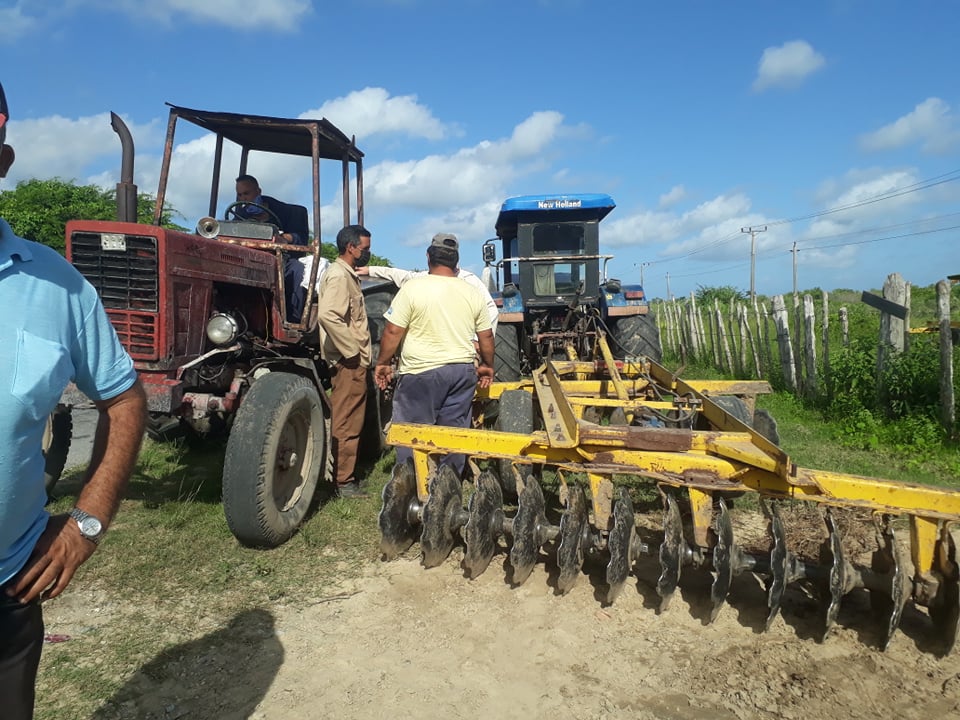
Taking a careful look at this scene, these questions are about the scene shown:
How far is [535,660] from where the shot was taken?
2.58 metres

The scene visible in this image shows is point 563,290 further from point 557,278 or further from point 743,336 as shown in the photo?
point 743,336

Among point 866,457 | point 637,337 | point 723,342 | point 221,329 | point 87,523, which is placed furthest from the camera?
point 723,342

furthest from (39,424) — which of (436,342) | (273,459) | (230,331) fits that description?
(230,331)

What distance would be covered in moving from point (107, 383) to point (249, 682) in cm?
150

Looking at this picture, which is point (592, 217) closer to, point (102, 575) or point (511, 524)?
point (511, 524)

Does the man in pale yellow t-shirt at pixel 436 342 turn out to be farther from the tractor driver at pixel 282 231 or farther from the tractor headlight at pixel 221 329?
the tractor driver at pixel 282 231

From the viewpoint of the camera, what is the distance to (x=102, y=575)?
10.7 feet

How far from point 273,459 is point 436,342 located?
42.9 inches

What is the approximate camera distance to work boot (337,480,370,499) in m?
4.41

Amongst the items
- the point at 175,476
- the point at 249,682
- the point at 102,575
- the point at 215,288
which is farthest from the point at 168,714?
the point at 175,476

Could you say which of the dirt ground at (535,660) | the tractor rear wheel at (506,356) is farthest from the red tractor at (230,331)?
the tractor rear wheel at (506,356)

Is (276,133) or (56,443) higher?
(276,133)

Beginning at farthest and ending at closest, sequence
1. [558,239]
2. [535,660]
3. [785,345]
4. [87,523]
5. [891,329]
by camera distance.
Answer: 1. [558,239]
2. [785,345]
3. [891,329]
4. [535,660]
5. [87,523]

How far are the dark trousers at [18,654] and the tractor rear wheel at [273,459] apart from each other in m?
2.00
